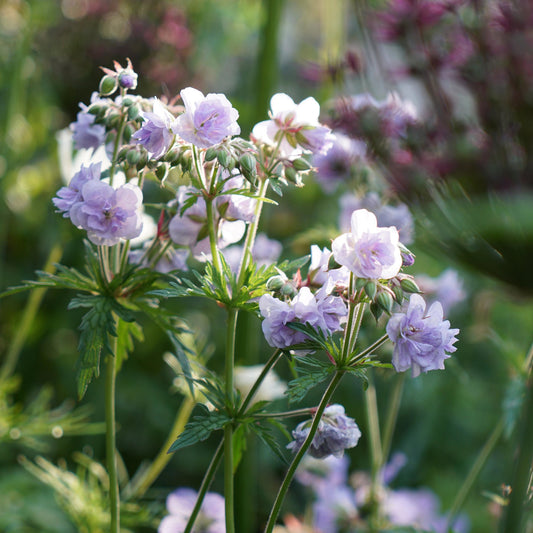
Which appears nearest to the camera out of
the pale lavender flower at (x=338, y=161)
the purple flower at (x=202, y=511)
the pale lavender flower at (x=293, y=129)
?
the pale lavender flower at (x=293, y=129)

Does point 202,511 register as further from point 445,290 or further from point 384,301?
point 445,290

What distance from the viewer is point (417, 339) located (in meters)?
0.54

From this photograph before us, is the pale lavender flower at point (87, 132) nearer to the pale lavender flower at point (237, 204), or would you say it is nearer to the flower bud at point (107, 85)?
the flower bud at point (107, 85)

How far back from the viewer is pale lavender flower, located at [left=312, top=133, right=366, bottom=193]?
1072mm

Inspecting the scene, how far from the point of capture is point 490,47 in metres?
0.52

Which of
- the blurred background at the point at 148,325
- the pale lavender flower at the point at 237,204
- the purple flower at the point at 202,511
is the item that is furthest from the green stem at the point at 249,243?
the blurred background at the point at 148,325

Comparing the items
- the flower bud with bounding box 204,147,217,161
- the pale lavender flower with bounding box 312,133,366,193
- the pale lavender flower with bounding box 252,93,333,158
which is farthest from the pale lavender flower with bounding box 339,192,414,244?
the flower bud with bounding box 204,147,217,161

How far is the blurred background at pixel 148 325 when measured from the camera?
148 cm

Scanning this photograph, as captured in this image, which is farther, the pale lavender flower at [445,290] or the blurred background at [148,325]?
the blurred background at [148,325]

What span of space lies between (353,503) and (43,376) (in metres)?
1.20

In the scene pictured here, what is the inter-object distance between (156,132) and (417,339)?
0.30 m

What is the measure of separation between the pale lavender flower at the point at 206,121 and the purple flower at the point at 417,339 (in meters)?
0.23

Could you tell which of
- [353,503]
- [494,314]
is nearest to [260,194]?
[353,503]

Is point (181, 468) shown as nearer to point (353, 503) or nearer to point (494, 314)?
point (353, 503)
